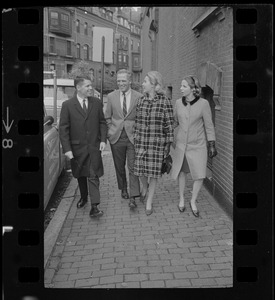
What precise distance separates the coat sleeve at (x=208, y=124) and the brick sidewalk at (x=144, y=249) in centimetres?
78

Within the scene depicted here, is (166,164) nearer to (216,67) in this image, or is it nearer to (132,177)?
(132,177)

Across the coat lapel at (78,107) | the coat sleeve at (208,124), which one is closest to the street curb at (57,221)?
the coat lapel at (78,107)

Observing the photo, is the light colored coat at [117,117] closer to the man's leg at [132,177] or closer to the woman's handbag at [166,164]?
the man's leg at [132,177]

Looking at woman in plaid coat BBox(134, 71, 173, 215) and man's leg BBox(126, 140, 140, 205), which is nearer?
woman in plaid coat BBox(134, 71, 173, 215)

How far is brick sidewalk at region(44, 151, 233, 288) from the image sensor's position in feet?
10.8

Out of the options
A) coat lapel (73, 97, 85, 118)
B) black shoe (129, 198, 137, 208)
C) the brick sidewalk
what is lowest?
the brick sidewalk

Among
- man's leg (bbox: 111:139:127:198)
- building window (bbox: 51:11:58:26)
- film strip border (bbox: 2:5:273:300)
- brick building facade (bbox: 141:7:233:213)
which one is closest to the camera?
film strip border (bbox: 2:5:273:300)

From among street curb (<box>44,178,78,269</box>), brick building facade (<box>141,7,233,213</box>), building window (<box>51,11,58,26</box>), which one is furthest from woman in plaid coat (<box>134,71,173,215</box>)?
building window (<box>51,11,58,26</box>)

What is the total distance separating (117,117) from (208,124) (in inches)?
38.8

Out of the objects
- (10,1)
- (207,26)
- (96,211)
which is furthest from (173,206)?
(10,1)

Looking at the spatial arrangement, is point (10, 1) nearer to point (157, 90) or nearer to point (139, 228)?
point (157, 90)

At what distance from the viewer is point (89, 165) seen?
405cm

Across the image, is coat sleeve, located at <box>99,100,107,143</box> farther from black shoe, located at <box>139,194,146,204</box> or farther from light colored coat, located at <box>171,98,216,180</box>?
black shoe, located at <box>139,194,146,204</box>

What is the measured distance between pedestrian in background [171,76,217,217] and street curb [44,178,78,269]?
51.6 inches
